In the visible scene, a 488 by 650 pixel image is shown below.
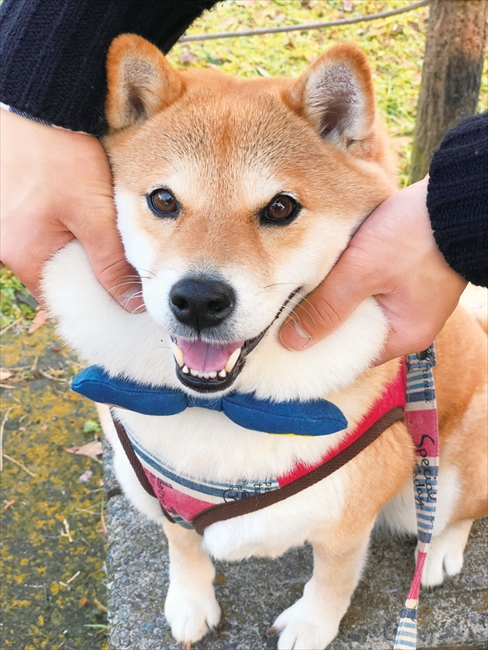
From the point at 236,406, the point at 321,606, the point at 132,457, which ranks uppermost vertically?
the point at 236,406

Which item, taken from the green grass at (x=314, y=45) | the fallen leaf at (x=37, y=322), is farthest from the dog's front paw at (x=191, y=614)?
the green grass at (x=314, y=45)

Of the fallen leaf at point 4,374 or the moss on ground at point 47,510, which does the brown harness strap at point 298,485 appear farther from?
the fallen leaf at point 4,374

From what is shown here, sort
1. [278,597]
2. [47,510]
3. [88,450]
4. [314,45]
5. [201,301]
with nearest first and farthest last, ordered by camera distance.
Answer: [201,301]
[278,597]
[47,510]
[88,450]
[314,45]

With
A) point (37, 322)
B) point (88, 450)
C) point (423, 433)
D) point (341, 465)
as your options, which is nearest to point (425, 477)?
point (423, 433)

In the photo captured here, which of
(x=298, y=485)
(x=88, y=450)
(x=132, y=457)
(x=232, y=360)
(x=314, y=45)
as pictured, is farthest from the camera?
(x=314, y=45)

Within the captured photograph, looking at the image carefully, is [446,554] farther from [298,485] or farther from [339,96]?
[339,96]

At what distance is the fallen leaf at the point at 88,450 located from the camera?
114 inches

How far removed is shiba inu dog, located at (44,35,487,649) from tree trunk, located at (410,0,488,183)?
6.66ft

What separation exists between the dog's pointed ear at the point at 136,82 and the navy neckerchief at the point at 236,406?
0.66 metres

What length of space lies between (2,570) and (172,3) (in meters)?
2.21

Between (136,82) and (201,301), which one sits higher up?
(136,82)

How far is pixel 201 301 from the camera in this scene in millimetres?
1283

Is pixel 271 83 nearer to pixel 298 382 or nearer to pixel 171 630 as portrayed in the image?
pixel 298 382

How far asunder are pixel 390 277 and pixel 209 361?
48cm
